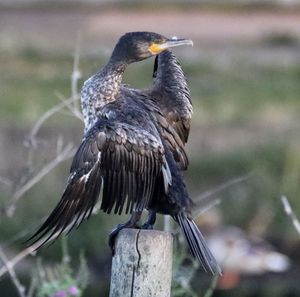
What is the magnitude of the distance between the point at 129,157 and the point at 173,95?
0.73 meters

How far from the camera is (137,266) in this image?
4637mm

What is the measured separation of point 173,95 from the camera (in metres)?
5.78

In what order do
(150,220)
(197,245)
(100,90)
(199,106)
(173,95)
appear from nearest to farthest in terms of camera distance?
(197,245) < (150,220) < (100,90) < (173,95) < (199,106)

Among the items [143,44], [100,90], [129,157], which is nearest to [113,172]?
[129,157]

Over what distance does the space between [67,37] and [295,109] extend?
6.84 m

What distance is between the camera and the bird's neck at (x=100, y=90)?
5.49 meters

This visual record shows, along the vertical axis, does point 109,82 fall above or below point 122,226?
above

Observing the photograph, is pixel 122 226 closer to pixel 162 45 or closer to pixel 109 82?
pixel 109 82

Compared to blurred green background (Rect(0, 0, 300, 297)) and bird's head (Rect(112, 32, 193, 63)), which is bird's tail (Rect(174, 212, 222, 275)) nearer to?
bird's head (Rect(112, 32, 193, 63))

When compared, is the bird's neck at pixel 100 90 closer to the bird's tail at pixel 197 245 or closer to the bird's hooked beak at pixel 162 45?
the bird's hooked beak at pixel 162 45

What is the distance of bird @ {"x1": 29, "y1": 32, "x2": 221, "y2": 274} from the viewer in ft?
16.6

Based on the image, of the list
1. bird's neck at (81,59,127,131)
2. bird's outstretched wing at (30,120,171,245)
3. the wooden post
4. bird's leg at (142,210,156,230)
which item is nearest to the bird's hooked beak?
bird's neck at (81,59,127,131)

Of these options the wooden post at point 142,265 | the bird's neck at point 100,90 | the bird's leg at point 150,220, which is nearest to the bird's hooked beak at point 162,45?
the bird's neck at point 100,90

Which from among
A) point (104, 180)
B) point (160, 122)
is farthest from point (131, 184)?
point (160, 122)
